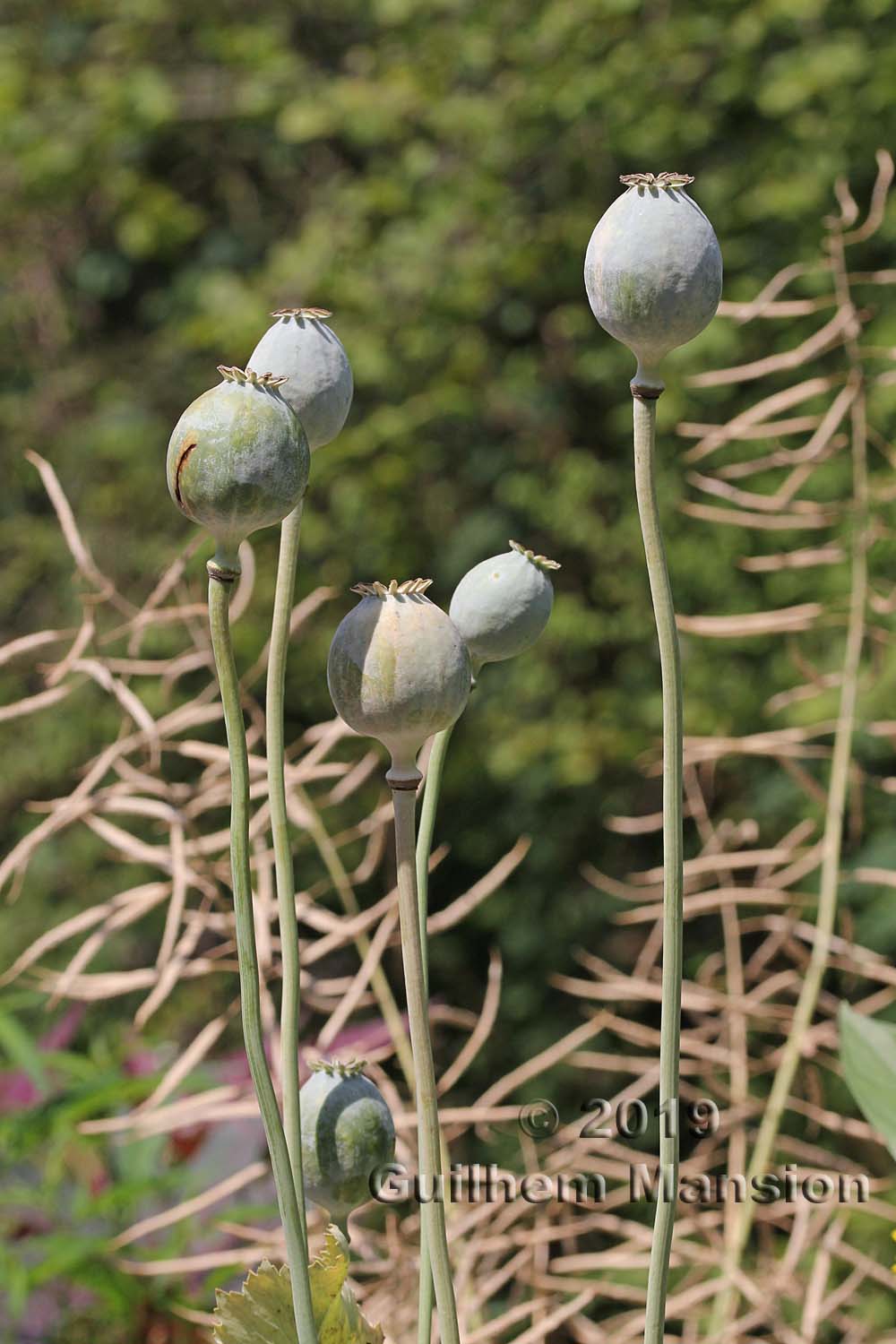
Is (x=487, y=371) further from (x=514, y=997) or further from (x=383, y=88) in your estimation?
(x=514, y=997)

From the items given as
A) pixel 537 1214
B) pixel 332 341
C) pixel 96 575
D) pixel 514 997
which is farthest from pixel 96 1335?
pixel 514 997

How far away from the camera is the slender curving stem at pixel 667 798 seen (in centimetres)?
29

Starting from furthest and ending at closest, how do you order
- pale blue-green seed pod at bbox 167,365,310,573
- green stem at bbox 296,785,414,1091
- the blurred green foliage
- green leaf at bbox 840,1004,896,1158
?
Result: the blurred green foliage, green stem at bbox 296,785,414,1091, green leaf at bbox 840,1004,896,1158, pale blue-green seed pod at bbox 167,365,310,573

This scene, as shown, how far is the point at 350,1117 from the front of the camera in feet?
1.10

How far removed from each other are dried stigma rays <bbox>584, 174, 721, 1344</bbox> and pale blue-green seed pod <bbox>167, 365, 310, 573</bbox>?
0.07 metres

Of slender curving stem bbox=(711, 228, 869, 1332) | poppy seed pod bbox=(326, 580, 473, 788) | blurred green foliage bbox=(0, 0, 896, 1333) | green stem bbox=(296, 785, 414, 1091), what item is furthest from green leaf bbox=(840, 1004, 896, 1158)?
blurred green foliage bbox=(0, 0, 896, 1333)

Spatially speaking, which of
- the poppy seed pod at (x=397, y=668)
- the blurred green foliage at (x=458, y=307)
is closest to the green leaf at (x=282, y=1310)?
the poppy seed pod at (x=397, y=668)

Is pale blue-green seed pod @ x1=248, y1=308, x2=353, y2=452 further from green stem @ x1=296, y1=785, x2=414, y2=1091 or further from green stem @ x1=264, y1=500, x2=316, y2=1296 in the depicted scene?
green stem @ x1=296, y1=785, x2=414, y2=1091

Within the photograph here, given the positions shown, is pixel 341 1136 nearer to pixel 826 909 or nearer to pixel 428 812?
pixel 428 812

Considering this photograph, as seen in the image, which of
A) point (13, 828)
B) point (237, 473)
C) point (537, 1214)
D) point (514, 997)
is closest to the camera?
point (237, 473)

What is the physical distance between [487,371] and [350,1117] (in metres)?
1.24

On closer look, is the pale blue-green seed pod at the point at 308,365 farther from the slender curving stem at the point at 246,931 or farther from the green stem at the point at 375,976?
the green stem at the point at 375,976

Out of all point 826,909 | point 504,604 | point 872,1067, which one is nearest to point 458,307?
point 826,909

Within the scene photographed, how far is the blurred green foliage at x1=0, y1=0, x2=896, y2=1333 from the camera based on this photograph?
4.54ft
